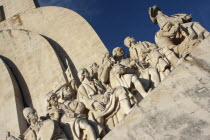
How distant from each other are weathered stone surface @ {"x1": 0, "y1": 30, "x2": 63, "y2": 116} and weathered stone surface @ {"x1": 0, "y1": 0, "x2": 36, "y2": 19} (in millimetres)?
1481

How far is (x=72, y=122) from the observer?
4.59 metres

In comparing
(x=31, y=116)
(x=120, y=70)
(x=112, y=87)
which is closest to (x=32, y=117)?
(x=31, y=116)

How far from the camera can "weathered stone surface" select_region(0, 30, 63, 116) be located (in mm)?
7266

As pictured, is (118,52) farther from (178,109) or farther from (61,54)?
(178,109)

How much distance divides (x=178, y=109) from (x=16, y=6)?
820 centimetres

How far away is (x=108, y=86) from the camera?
577 cm

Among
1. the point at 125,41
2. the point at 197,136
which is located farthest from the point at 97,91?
the point at 197,136

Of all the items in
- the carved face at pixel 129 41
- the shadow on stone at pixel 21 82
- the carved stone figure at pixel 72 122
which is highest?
the shadow on stone at pixel 21 82

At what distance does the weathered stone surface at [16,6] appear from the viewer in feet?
33.0

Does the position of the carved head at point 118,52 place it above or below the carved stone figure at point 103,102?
above

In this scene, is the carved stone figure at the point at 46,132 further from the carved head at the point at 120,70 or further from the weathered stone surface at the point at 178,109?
the carved head at the point at 120,70

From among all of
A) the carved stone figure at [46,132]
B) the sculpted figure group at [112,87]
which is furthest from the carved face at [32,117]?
the carved stone figure at [46,132]

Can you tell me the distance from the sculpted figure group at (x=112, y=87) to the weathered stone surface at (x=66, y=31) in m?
1.03

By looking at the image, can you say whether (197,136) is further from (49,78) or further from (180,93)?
(49,78)
